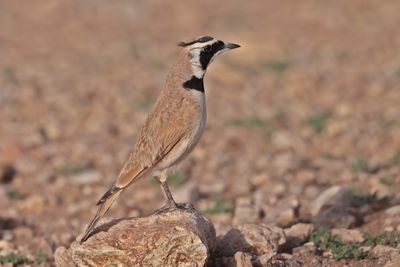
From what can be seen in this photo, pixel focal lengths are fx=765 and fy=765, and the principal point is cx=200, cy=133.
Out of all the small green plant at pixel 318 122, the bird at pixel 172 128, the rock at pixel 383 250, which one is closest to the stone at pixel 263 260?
the bird at pixel 172 128

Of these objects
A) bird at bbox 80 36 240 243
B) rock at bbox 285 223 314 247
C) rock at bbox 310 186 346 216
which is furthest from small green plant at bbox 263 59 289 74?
bird at bbox 80 36 240 243

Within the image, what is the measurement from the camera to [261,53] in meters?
14.8

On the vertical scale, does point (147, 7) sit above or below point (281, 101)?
above

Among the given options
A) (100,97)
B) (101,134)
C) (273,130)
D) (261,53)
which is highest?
(261,53)

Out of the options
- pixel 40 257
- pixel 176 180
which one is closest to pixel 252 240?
pixel 40 257

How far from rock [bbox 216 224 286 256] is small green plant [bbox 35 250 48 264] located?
1.50 m

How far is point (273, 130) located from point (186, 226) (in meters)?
5.73

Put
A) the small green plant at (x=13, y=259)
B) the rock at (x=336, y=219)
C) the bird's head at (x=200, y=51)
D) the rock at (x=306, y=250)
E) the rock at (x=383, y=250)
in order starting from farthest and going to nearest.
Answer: the rock at (x=336, y=219) < the small green plant at (x=13, y=259) < the bird's head at (x=200, y=51) < the rock at (x=306, y=250) < the rock at (x=383, y=250)

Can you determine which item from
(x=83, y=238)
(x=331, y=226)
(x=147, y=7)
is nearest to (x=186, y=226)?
(x=83, y=238)

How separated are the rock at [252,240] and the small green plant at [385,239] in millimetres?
726

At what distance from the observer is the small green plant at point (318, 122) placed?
1070 centimetres

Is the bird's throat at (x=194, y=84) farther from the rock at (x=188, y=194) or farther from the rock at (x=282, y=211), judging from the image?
the rock at (x=188, y=194)

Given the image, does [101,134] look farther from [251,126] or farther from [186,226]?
[186,226]

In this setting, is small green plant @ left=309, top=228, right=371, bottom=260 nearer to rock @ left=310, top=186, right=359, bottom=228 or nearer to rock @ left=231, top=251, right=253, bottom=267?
rock @ left=310, top=186, right=359, bottom=228
